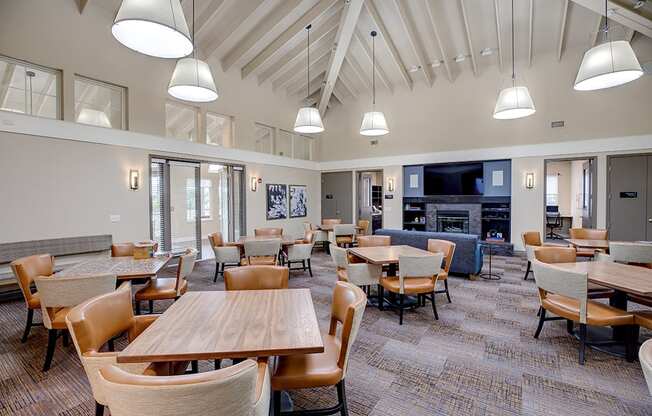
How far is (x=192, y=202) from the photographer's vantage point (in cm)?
765

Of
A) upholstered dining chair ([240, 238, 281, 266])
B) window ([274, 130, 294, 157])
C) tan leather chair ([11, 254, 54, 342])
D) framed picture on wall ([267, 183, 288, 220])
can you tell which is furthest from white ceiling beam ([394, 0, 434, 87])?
tan leather chair ([11, 254, 54, 342])

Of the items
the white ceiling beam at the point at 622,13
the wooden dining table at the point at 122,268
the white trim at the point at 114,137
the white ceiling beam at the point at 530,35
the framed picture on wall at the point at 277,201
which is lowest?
the wooden dining table at the point at 122,268

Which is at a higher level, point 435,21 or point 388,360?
point 435,21

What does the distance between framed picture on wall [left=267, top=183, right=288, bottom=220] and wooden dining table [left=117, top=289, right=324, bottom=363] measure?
278 inches

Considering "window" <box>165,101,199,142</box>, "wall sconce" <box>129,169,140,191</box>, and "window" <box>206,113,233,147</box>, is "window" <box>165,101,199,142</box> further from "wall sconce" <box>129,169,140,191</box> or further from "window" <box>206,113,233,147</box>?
"wall sconce" <box>129,169,140,191</box>

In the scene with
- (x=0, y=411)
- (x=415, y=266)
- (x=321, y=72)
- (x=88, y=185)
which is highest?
(x=321, y=72)

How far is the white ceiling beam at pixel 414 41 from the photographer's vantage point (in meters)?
6.80

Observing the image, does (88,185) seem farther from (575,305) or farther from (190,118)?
(575,305)

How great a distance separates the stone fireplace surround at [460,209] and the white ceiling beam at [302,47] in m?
5.48

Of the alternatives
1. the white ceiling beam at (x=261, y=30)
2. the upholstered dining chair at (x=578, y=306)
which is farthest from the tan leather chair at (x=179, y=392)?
the white ceiling beam at (x=261, y=30)

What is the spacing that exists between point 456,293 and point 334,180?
271 inches

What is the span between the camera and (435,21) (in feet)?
23.4

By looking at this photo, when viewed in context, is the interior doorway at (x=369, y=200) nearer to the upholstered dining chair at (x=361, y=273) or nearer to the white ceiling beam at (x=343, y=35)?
the white ceiling beam at (x=343, y=35)

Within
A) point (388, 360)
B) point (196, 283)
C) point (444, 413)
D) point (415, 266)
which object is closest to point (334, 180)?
point (196, 283)
